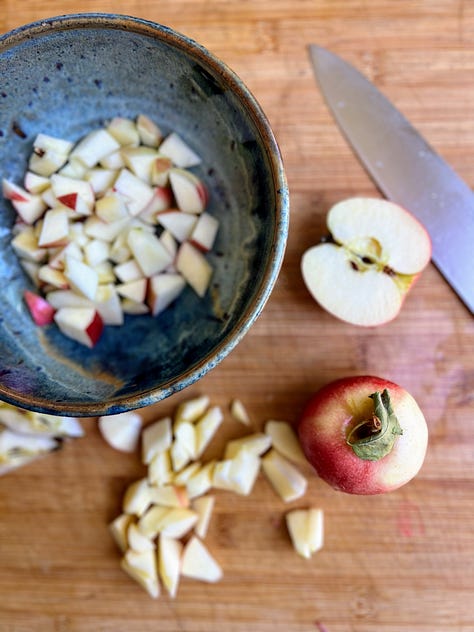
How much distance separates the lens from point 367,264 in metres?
1.19

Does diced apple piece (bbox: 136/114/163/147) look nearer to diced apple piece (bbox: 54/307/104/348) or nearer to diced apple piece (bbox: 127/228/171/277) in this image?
diced apple piece (bbox: 127/228/171/277)

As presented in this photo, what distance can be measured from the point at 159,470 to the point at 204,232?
0.46m

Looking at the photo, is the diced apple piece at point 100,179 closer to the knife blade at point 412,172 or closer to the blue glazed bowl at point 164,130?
the blue glazed bowl at point 164,130

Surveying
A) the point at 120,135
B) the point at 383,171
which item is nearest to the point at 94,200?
the point at 120,135

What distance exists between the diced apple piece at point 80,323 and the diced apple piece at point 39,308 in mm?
16

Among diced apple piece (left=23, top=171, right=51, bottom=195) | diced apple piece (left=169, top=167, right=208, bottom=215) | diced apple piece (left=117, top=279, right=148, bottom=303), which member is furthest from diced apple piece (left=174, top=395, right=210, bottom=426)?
diced apple piece (left=23, top=171, right=51, bottom=195)

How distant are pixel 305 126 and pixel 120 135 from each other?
345 mm

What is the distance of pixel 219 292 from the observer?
118cm

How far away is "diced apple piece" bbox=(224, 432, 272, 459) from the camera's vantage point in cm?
123

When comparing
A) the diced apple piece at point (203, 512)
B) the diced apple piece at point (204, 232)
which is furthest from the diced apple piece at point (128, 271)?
the diced apple piece at point (203, 512)

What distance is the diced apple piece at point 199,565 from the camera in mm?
1237

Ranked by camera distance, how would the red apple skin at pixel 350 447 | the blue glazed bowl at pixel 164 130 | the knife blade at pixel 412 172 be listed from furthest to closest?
the knife blade at pixel 412 172, the red apple skin at pixel 350 447, the blue glazed bowl at pixel 164 130

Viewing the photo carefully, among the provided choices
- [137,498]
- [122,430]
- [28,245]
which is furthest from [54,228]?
[137,498]

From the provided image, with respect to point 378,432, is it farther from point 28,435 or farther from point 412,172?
point 28,435
